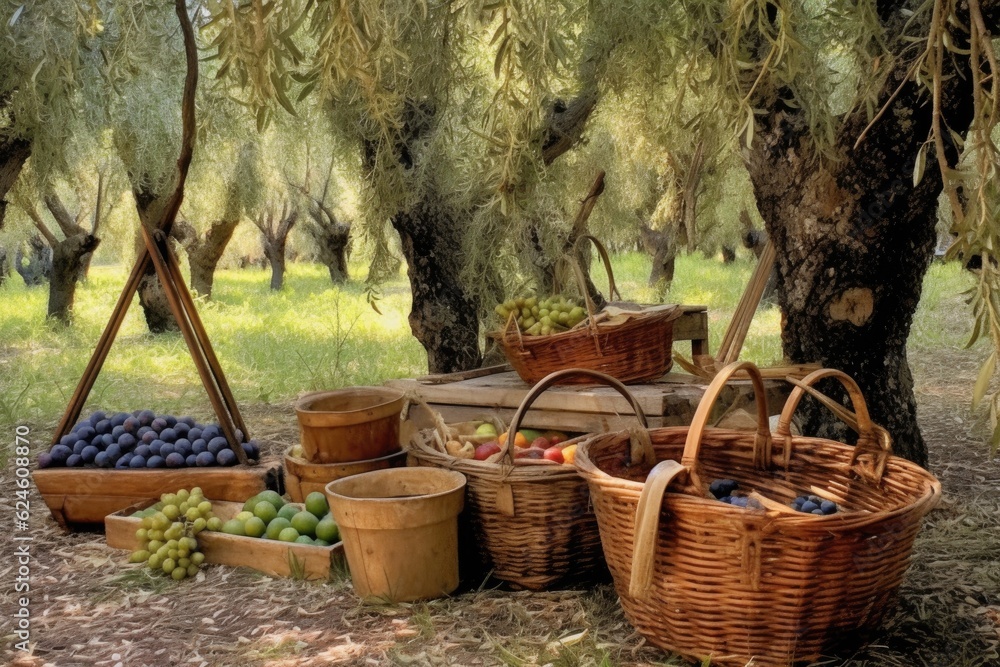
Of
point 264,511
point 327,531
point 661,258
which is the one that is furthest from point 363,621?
point 661,258

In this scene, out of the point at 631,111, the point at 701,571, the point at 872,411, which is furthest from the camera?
the point at 631,111

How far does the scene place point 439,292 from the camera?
5652 mm

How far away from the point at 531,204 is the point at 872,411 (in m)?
1.91

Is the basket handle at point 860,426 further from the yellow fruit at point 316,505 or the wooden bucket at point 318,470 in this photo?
the yellow fruit at point 316,505

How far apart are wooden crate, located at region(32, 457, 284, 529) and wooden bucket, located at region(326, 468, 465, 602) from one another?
81cm

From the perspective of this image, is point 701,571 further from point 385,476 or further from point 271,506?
point 271,506

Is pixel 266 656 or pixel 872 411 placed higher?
pixel 872 411

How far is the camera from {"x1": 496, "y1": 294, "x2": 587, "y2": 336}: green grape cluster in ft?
12.2

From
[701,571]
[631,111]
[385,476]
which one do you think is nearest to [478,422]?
[385,476]

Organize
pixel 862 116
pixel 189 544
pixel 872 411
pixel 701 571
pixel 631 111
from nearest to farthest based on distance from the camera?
pixel 701 571 < pixel 189 544 < pixel 862 116 < pixel 872 411 < pixel 631 111

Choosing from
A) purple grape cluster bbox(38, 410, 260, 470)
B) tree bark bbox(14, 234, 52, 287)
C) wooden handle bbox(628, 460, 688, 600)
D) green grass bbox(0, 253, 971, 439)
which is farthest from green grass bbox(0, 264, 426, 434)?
tree bark bbox(14, 234, 52, 287)

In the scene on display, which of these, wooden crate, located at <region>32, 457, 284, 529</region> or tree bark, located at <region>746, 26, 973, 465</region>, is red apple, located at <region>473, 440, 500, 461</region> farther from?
tree bark, located at <region>746, 26, 973, 465</region>

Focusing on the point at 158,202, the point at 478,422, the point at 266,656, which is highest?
the point at 158,202

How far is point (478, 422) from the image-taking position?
360 centimetres
